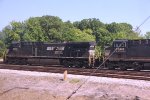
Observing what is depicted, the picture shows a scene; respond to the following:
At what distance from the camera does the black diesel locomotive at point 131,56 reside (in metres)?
28.1

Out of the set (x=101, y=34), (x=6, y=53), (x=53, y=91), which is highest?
(x=101, y=34)

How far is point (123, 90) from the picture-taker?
17.4 meters

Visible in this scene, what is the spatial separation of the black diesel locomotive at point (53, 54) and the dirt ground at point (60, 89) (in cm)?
993

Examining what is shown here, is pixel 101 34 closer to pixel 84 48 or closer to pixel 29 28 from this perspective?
pixel 29 28

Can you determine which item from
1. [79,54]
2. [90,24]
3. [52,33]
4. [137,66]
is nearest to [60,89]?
[137,66]

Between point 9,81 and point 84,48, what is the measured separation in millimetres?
12008

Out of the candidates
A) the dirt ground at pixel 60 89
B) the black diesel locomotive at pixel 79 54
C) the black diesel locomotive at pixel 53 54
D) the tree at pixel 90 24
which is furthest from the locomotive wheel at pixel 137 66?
the tree at pixel 90 24

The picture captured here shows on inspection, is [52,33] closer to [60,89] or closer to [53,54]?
[53,54]

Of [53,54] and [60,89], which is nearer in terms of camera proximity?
[60,89]

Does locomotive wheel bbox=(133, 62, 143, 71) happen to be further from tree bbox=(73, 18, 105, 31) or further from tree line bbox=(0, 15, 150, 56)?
tree bbox=(73, 18, 105, 31)

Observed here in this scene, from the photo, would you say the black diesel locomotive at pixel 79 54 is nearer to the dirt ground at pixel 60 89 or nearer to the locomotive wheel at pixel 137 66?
the locomotive wheel at pixel 137 66

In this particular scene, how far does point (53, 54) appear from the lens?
34.9 m

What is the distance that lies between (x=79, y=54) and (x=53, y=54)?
359 cm

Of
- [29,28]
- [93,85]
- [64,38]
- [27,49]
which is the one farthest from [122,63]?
[29,28]
